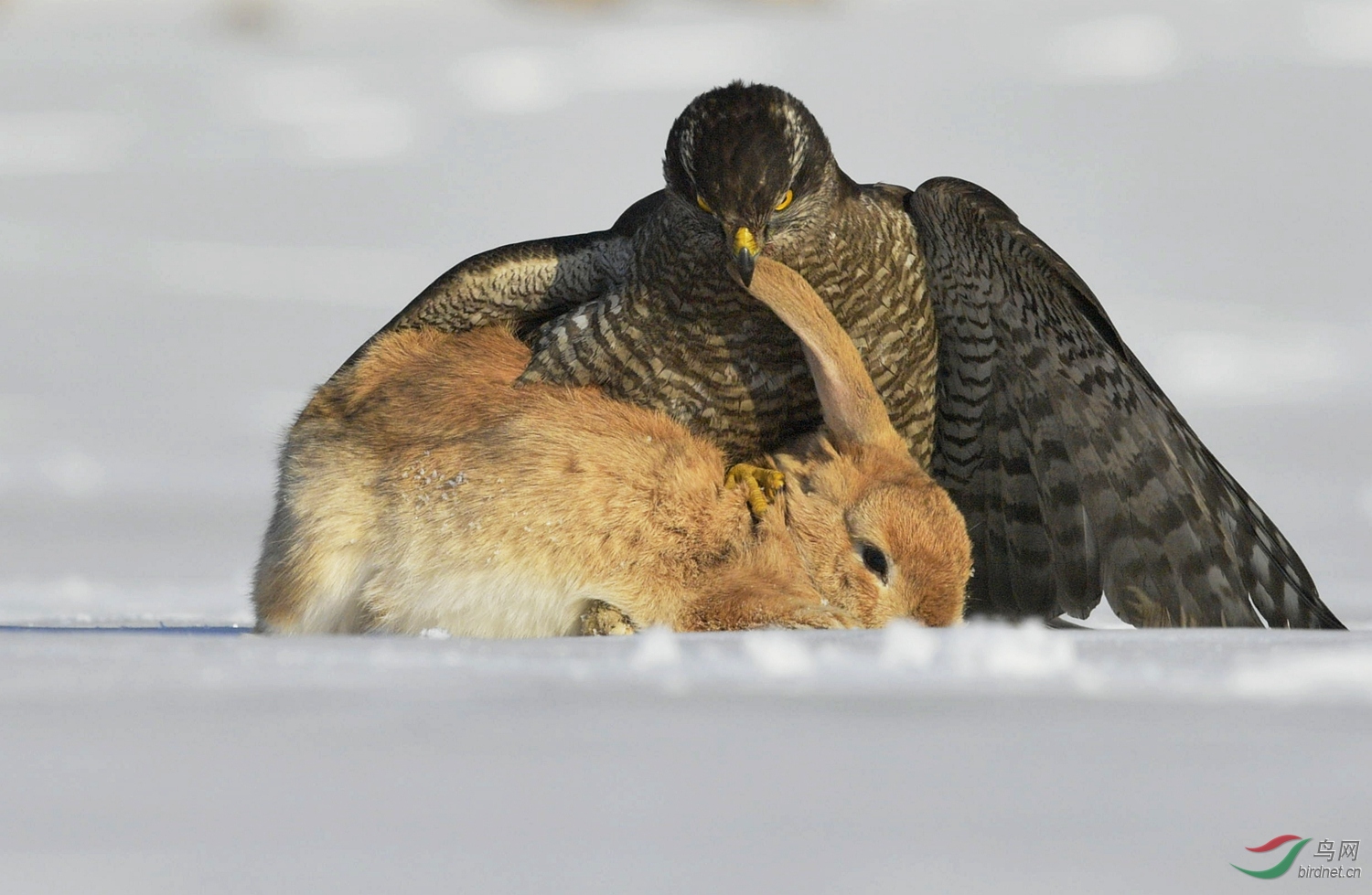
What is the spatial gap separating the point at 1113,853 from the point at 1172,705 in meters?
0.64

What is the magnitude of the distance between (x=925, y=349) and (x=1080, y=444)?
0.56 m

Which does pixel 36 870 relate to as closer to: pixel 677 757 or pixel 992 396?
pixel 677 757

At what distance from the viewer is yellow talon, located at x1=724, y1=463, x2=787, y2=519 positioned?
158 inches

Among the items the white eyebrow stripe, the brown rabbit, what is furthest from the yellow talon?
the white eyebrow stripe

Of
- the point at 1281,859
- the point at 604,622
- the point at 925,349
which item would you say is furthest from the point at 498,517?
the point at 1281,859

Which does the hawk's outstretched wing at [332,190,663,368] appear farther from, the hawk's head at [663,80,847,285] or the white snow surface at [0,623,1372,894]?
the white snow surface at [0,623,1372,894]

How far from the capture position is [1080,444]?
4992mm

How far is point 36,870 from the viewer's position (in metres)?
2.18

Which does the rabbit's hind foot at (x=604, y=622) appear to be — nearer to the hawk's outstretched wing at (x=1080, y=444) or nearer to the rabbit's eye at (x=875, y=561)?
the rabbit's eye at (x=875, y=561)

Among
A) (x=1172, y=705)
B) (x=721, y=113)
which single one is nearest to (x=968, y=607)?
(x=721, y=113)

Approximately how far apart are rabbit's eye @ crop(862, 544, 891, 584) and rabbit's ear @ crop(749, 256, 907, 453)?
334 mm

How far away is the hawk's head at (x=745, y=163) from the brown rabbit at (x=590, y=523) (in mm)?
195

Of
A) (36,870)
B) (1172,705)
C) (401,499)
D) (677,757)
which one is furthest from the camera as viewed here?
(401,499)

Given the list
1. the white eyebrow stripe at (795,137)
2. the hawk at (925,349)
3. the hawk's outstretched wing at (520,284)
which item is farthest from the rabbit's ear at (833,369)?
the hawk's outstretched wing at (520,284)
